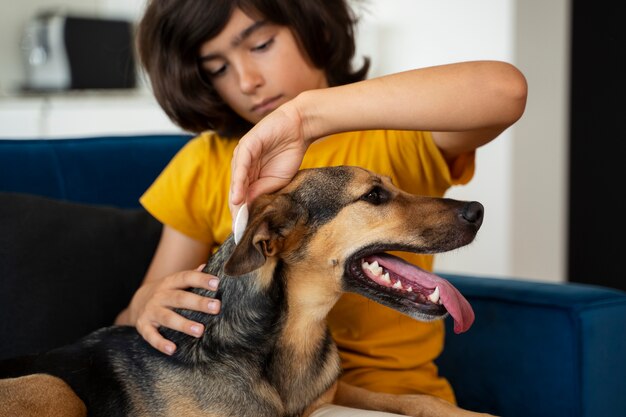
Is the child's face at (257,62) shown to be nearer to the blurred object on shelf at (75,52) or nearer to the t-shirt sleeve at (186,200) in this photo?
the t-shirt sleeve at (186,200)

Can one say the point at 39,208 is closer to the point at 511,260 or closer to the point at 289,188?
the point at 289,188

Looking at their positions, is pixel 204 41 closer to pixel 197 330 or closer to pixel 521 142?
pixel 197 330

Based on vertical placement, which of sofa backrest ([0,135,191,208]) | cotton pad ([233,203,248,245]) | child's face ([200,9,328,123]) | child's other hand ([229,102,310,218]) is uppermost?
child's face ([200,9,328,123])

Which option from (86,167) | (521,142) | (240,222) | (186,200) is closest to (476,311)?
(186,200)

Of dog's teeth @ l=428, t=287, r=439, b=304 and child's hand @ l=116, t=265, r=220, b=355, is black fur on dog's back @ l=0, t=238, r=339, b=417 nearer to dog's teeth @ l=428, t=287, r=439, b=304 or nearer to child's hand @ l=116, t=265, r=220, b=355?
child's hand @ l=116, t=265, r=220, b=355

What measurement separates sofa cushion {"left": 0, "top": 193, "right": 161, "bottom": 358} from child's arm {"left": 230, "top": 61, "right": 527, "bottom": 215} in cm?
62

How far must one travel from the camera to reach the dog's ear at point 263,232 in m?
1.28

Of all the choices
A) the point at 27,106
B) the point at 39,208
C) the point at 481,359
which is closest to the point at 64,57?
the point at 27,106

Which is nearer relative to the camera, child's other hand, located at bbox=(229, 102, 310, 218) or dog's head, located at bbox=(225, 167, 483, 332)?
child's other hand, located at bbox=(229, 102, 310, 218)

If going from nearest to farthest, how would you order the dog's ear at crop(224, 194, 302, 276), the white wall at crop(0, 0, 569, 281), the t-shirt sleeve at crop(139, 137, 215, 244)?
the dog's ear at crop(224, 194, 302, 276) < the t-shirt sleeve at crop(139, 137, 215, 244) < the white wall at crop(0, 0, 569, 281)

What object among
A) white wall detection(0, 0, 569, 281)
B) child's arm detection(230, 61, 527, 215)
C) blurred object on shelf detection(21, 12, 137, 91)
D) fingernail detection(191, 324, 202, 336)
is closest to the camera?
child's arm detection(230, 61, 527, 215)

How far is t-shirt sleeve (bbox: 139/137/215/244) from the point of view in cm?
191

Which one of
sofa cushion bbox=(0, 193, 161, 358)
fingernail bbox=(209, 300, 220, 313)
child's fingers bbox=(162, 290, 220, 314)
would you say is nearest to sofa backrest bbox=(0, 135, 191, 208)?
sofa cushion bbox=(0, 193, 161, 358)

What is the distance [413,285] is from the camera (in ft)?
4.84
